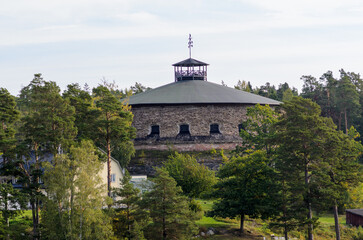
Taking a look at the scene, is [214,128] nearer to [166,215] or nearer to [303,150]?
[303,150]

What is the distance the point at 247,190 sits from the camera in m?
28.5

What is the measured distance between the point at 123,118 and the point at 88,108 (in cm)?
244

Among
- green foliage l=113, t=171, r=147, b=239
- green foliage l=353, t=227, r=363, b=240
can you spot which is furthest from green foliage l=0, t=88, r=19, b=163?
green foliage l=353, t=227, r=363, b=240

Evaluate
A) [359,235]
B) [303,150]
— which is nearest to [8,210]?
[303,150]

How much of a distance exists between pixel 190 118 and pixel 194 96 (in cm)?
257

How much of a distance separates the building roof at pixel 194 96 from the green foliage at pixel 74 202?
23.1 m

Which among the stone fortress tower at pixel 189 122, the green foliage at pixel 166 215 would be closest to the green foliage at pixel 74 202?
the green foliage at pixel 166 215

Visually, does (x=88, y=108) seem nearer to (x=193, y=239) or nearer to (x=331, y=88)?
(x=193, y=239)

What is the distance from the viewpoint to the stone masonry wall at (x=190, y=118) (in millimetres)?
46000

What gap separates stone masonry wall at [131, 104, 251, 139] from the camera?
46.0m

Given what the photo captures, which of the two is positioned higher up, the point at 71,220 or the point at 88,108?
the point at 88,108

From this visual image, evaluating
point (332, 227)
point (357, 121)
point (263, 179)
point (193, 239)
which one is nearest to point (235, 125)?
point (332, 227)

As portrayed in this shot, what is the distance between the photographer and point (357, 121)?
7031cm

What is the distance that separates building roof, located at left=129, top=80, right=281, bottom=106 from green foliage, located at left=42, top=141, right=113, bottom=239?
75.8ft
